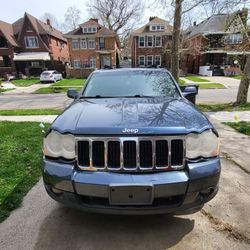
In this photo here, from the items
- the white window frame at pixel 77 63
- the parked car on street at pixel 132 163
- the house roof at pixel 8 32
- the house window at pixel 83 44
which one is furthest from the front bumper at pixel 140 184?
the house roof at pixel 8 32

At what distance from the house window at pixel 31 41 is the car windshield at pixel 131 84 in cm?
3760

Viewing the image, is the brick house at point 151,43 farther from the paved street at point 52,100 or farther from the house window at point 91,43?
the paved street at point 52,100

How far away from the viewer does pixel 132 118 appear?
2.83 meters

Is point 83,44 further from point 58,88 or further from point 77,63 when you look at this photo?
point 58,88

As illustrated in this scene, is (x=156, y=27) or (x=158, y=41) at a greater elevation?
(x=156, y=27)

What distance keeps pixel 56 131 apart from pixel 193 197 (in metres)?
1.55

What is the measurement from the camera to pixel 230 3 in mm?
9867

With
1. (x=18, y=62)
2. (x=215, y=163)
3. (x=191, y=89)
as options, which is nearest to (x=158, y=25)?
(x=18, y=62)

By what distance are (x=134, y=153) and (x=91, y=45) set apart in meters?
37.6

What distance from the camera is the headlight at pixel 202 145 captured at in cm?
265

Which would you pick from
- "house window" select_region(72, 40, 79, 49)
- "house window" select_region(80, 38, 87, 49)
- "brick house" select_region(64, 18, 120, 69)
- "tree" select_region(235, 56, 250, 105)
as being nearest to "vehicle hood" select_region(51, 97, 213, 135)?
"tree" select_region(235, 56, 250, 105)

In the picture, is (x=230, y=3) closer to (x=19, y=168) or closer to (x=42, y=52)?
(x=19, y=168)

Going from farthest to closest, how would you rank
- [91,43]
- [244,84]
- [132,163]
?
[91,43] < [244,84] < [132,163]

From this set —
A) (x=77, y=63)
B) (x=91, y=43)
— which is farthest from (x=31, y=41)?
(x=91, y=43)
